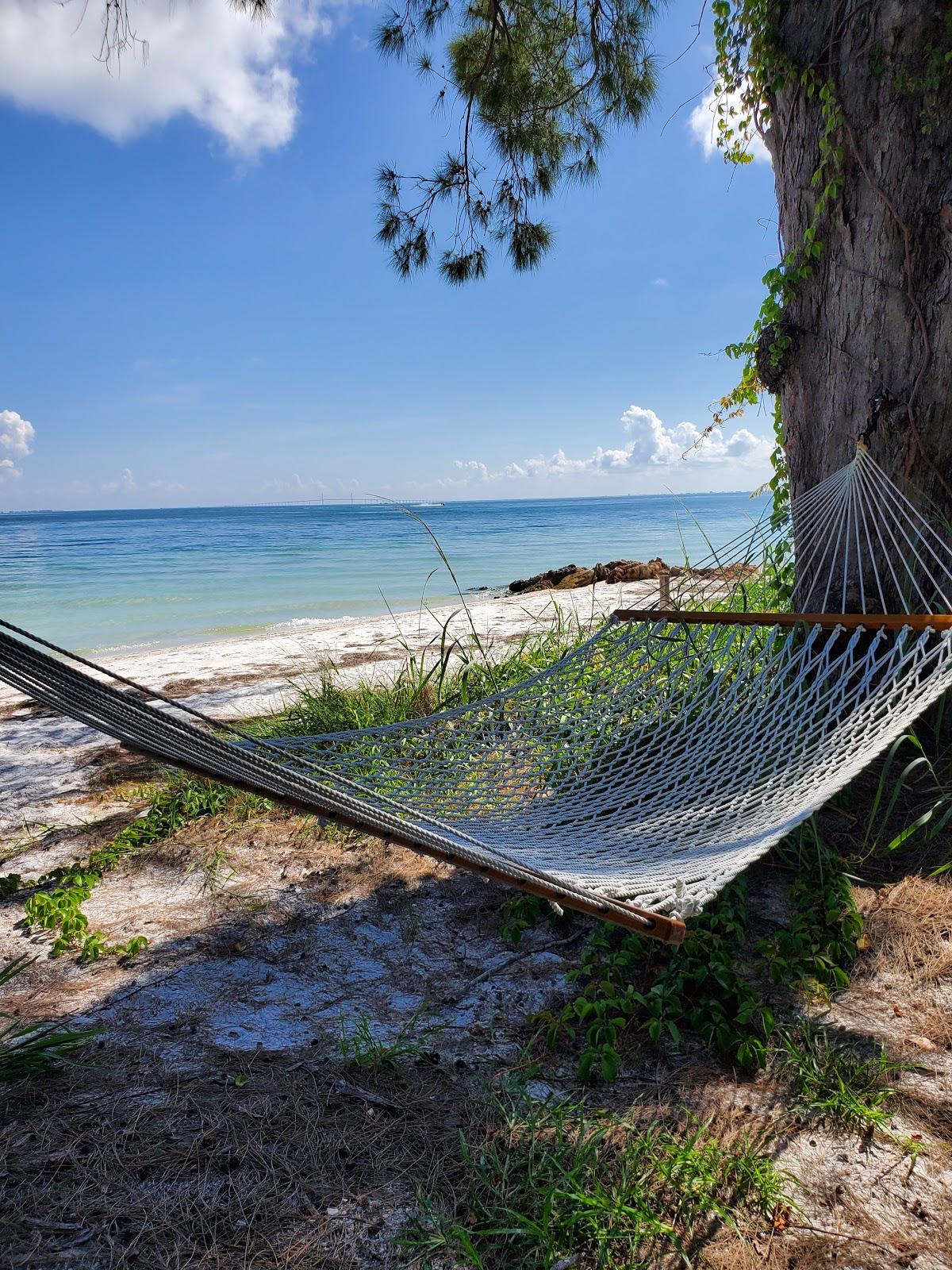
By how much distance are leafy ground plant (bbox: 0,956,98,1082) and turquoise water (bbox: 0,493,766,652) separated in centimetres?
185

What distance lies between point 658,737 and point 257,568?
461 inches

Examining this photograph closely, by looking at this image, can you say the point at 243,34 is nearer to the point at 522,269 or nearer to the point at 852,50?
the point at 522,269

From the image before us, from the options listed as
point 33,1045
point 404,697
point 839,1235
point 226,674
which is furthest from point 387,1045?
point 226,674

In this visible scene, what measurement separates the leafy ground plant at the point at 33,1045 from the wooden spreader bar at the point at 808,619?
5.01 ft

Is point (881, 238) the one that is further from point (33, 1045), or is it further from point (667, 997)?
point (33, 1045)

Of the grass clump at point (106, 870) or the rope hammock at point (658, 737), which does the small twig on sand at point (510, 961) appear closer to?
the rope hammock at point (658, 737)

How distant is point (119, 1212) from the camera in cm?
96

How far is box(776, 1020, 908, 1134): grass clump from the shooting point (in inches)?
43.7

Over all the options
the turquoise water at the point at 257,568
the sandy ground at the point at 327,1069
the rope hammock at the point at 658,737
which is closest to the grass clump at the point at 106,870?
the sandy ground at the point at 327,1069

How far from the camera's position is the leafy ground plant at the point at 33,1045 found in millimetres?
1202

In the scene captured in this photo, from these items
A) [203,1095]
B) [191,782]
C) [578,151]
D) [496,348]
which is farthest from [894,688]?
[496,348]

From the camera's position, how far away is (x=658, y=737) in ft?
6.27

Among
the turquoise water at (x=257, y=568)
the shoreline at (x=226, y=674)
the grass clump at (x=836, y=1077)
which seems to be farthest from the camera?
the turquoise water at (x=257, y=568)

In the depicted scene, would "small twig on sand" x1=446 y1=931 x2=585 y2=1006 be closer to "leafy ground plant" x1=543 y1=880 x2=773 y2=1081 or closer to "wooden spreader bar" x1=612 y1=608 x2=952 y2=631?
"leafy ground plant" x1=543 y1=880 x2=773 y2=1081
